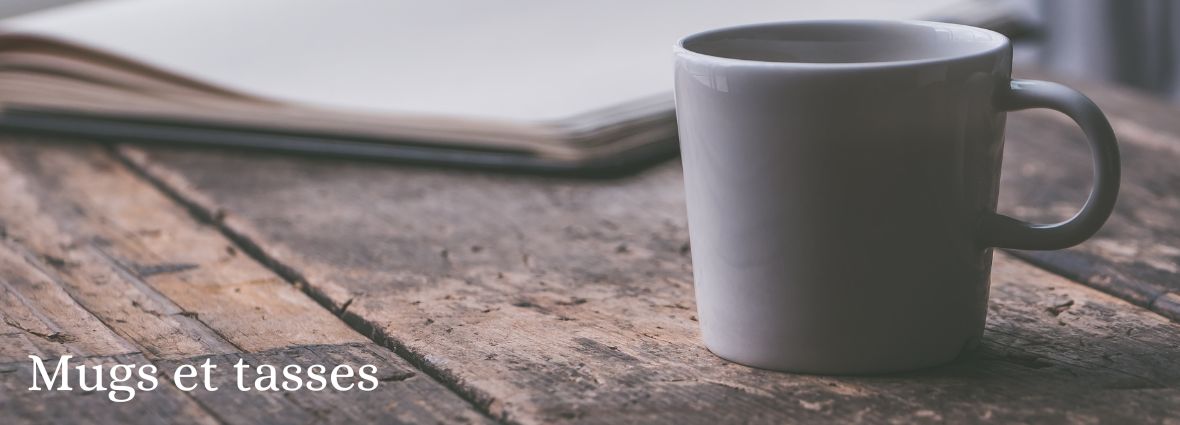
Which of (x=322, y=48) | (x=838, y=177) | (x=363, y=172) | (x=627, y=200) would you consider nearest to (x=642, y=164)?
(x=627, y=200)

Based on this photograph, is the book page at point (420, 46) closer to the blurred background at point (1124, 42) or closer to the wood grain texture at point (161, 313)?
the wood grain texture at point (161, 313)

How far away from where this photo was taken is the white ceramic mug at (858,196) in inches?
17.2

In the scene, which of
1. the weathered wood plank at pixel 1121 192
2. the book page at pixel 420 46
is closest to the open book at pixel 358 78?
the book page at pixel 420 46

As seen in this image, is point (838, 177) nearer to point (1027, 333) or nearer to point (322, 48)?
point (1027, 333)

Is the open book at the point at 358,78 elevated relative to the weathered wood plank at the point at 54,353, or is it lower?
elevated

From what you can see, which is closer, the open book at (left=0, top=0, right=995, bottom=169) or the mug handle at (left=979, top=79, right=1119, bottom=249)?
the mug handle at (left=979, top=79, right=1119, bottom=249)

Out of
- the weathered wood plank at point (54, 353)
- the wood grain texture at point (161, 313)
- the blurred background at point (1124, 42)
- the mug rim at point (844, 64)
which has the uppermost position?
the mug rim at point (844, 64)

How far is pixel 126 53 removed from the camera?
0.92 metres

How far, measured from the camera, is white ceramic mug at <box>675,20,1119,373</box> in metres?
0.44

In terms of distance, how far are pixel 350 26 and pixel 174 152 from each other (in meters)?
0.21

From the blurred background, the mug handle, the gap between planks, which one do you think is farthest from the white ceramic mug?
the blurred background

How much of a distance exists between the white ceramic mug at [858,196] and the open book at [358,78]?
0.37 meters

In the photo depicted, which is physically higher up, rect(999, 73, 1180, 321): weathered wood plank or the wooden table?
the wooden table

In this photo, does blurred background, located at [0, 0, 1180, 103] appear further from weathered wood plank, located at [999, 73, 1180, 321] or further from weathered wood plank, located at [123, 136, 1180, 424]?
weathered wood plank, located at [123, 136, 1180, 424]
